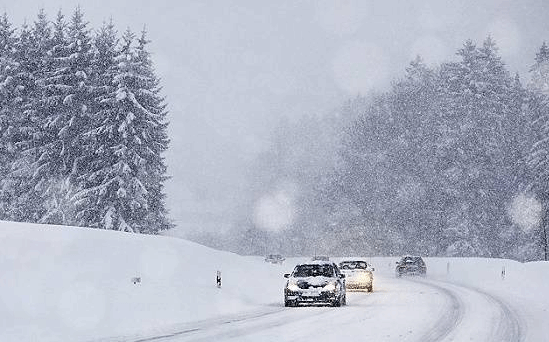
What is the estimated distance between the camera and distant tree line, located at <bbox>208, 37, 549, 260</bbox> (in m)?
88.9

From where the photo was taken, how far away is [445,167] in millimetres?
97438

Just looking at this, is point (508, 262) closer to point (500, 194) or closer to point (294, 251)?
point (500, 194)

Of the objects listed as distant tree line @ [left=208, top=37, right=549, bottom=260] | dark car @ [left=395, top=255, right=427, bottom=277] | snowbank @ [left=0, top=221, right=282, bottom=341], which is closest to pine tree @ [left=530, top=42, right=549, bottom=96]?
distant tree line @ [left=208, top=37, right=549, bottom=260]

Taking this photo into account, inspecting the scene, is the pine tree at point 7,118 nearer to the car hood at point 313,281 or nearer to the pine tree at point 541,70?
the car hood at point 313,281

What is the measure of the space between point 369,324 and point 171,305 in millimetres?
6558

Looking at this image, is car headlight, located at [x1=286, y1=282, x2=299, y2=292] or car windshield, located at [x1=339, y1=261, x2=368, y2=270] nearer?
car headlight, located at [x1=286, y1=282, x2=299, y2=292]

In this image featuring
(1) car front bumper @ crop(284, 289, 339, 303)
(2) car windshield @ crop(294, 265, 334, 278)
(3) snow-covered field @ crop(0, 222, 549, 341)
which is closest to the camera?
(3) snow-covered field @ crop(0, 222, 549, 341)

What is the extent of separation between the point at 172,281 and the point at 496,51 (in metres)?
79.0

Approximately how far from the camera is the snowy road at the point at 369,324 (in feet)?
53.2

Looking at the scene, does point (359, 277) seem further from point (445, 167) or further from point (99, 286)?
point (445, 167)

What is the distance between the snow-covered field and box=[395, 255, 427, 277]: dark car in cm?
2291

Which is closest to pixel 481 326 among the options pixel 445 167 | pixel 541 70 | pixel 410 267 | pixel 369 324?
pixel 369 324

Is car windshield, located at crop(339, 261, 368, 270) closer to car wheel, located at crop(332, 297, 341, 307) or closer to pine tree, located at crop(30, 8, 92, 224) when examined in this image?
car wheel, located at crop(332, 297, 341, 307)

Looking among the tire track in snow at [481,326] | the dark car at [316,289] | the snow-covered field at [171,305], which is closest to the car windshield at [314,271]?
the dark car at [316,289]
